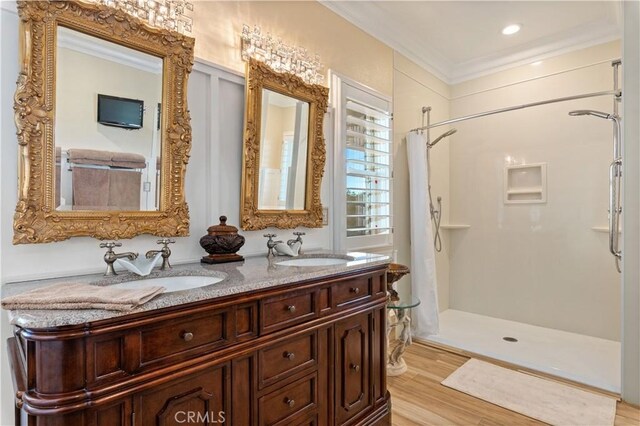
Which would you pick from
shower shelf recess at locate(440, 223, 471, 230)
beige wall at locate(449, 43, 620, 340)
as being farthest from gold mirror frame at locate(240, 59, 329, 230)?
beige wall at locate(449, 43, 620, 340)

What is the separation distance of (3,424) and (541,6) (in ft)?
13.1

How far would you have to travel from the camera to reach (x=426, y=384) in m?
2.36

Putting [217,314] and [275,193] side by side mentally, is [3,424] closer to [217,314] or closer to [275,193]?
[217,314]

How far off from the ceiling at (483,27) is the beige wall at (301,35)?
12 centimetres

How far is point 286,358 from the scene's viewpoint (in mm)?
1370

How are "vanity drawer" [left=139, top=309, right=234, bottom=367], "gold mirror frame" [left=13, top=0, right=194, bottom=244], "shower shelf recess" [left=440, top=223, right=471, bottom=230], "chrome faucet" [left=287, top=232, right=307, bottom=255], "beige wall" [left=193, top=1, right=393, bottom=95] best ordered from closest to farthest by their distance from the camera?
1. "vanity drawer" [left=139, top=309, right=234, bottom=367]
2. "gold mirror frame" [left=13, top=0, right=194, bottom=244]
3. "beige wall" [left=193, top=1, right=393, bottom=95]
4. "chrome faucet" [left=287, top=232, right=307, bottom=255]
5. "shower shelf recess" [left=440, top=223, right=471, bottom=230]

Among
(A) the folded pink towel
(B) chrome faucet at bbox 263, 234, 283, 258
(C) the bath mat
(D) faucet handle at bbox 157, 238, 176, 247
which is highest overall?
(D) faucet handle at bbox 157, 238, 176, 247

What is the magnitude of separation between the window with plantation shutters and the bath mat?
1.16m

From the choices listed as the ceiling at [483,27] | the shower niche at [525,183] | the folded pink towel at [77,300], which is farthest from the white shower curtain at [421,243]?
A: the folded pink towel at [77,300]

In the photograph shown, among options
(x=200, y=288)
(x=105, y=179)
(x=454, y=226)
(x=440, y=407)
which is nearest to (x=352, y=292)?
(x=200, y=288)

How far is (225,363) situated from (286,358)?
11.5 inches

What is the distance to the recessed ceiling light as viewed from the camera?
9.58 feet

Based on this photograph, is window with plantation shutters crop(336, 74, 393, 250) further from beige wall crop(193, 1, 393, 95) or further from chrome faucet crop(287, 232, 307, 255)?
chrome faucet crop(287, 232, 307, 255)

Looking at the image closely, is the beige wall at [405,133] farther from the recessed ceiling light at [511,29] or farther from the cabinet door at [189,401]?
the cabinet door at [189,401]
